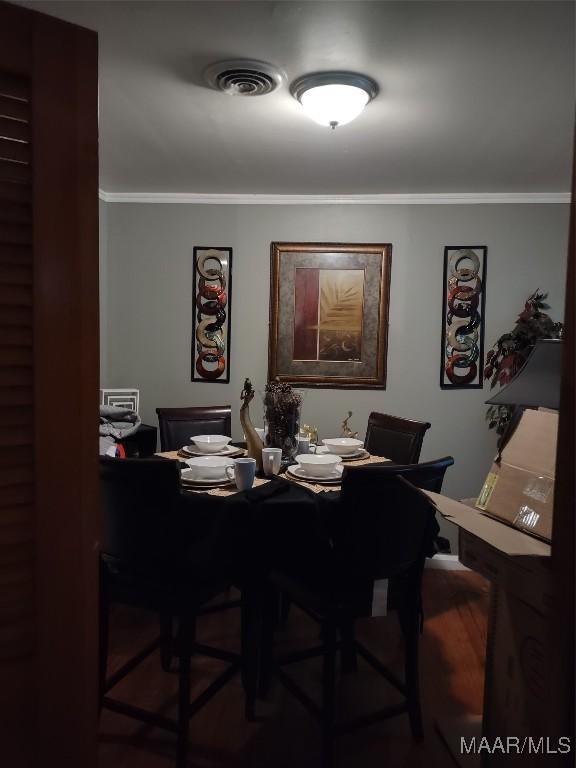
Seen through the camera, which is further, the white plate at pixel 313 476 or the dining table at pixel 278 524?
the white plate at pixel 313 476

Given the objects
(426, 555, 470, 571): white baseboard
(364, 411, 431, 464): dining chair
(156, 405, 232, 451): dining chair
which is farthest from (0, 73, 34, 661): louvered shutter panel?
(426, 555, 470, 571): white baseboard

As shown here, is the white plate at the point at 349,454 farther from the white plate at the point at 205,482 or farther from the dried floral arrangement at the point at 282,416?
the white plate at the point at 205,482

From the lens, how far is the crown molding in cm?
387

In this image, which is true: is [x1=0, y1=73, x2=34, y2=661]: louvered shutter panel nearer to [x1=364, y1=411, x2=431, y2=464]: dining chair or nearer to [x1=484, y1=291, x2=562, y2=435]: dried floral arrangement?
[x1=364, y1=411, x2=431, y2=464]: dining chair

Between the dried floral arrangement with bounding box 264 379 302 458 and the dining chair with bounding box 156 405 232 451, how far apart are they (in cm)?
80

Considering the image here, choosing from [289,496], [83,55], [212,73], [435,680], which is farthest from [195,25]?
[435,680]

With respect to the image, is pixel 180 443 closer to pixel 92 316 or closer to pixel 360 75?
pixel 360 75

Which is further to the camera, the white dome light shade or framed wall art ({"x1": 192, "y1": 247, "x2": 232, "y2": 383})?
framed wall art ({"x1": 192, "y1": 247, "x2": 232, "y2": 383})

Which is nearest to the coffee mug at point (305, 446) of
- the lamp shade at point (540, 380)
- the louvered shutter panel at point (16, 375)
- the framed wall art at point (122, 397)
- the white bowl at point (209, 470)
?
the white bowl at point (209, 470)

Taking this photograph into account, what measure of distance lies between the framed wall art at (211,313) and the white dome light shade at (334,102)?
1891 millimetres

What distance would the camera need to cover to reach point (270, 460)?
2490mm

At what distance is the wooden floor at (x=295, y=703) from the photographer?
1.98 m

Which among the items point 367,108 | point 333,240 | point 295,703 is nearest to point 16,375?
point 295,703

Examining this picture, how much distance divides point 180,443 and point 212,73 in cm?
205
